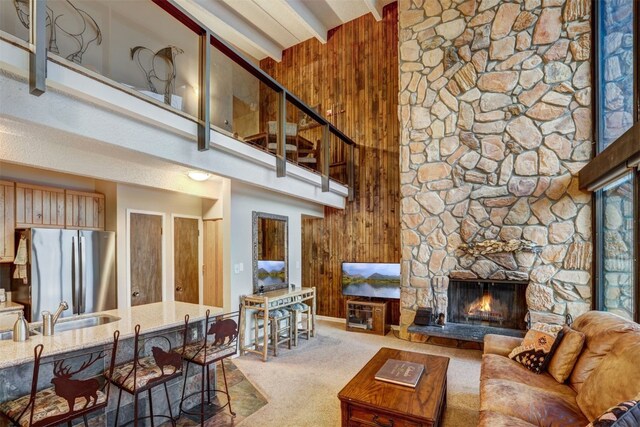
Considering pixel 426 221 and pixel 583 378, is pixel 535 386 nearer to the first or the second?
pixel 583 378

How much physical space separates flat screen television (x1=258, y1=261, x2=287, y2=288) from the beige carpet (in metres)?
0.98

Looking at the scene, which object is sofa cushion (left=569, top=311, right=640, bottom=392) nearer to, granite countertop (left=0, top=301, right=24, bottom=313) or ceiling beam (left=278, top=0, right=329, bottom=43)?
granite countertop (left=0, top=301, right=24, bottom=313)

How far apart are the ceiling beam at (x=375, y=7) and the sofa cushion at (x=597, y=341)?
216 inches

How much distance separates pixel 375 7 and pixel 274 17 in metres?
1.94

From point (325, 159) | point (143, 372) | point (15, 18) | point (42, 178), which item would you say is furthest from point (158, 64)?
point (143, 372)

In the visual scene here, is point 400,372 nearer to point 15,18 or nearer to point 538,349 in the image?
point 538,349

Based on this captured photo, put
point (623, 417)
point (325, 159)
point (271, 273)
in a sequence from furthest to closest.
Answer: point (325, 159) < point (271, 273) < point (623, 417)

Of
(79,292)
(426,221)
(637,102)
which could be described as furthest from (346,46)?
(79,292)

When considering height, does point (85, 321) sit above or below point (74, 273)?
below

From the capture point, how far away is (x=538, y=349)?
2805 millimetres

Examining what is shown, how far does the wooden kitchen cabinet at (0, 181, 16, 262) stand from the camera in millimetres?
3596

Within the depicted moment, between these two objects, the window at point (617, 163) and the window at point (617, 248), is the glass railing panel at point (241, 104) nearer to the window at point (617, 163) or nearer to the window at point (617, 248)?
the window at point (617, 163)

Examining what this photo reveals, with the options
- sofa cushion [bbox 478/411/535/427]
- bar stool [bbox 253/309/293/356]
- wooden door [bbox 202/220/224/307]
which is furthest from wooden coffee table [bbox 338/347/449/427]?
wooden door [bbox 202/220/224/307]

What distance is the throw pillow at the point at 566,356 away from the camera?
253 centimetres
